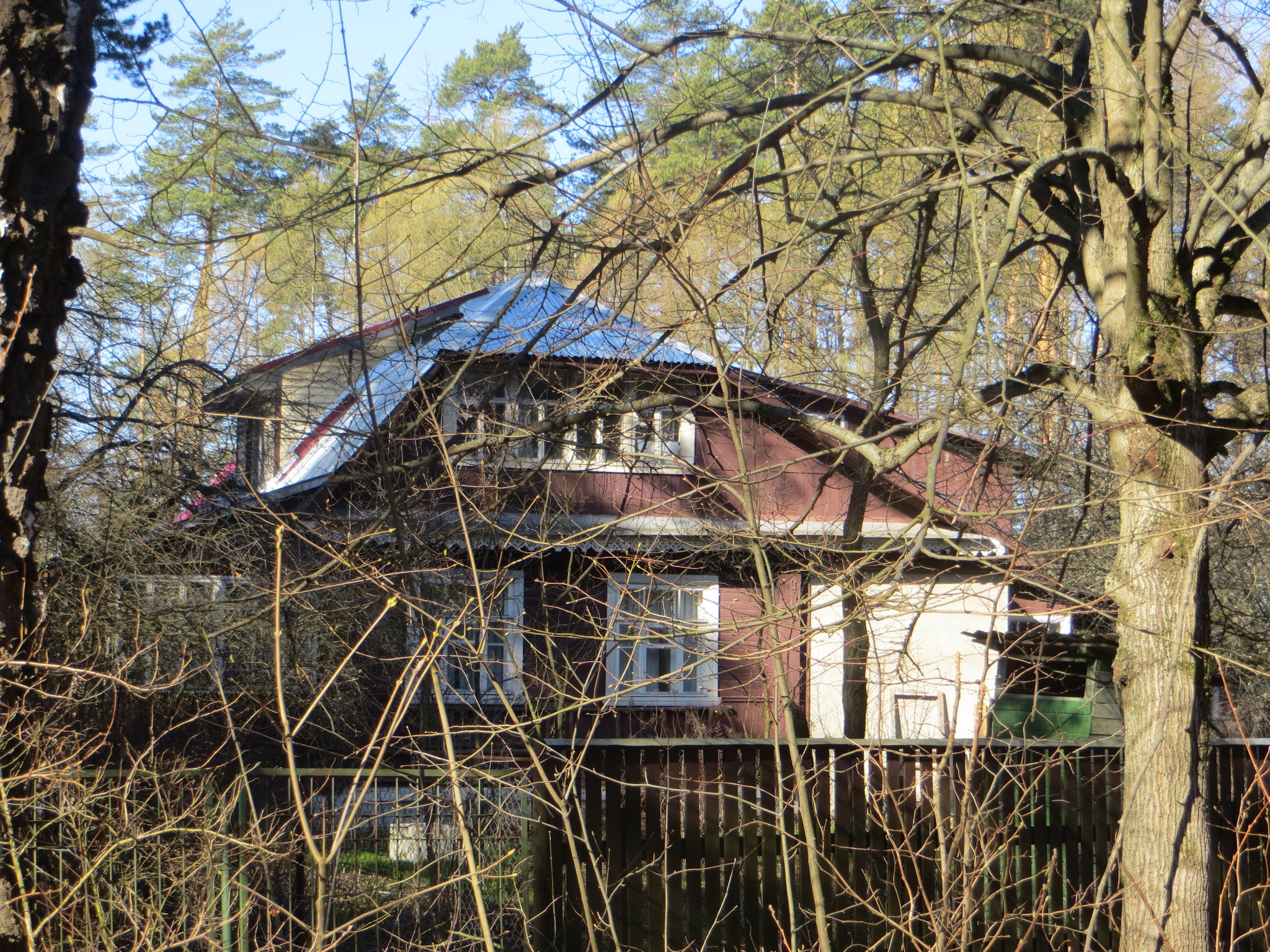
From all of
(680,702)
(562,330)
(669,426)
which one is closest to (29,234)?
(562,330)

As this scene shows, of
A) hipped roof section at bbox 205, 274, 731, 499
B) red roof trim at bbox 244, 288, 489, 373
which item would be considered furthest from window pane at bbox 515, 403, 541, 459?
red roof trim at bbox 244, 288, 489, 373

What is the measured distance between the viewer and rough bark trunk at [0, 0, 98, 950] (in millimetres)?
3768

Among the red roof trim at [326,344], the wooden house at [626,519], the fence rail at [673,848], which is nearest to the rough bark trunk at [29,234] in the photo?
the wooden house at [626,519]

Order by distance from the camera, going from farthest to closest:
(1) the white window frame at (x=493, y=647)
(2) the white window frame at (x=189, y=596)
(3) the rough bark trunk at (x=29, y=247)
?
(2) the white window frame at (x=189, y=596) < (1) the white window frame at (x=493, y=647) < (3) the rough bark trunk at (x=29, y=247)

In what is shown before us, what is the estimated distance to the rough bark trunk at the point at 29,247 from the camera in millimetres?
3768

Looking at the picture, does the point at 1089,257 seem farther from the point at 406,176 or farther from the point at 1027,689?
the point at 1027,689

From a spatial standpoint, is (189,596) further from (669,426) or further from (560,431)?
(669,426)

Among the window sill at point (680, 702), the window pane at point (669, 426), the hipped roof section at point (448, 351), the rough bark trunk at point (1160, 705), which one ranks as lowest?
the window sill at point (680, 702)

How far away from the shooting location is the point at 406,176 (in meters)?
5.74

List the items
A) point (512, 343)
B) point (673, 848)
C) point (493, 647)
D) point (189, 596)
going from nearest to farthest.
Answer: point (673, 848), point (512, 343), point (189, 596), point (493, 647)

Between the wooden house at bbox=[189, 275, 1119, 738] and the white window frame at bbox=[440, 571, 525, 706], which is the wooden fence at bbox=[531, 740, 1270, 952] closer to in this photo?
the wooden house at bbox=[189, 275, 1119, 738]

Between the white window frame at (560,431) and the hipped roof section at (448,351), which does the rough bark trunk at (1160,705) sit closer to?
the hipped roof section at (448,351)

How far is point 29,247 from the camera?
12.5 feet

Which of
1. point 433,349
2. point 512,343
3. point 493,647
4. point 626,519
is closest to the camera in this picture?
point 626,519
